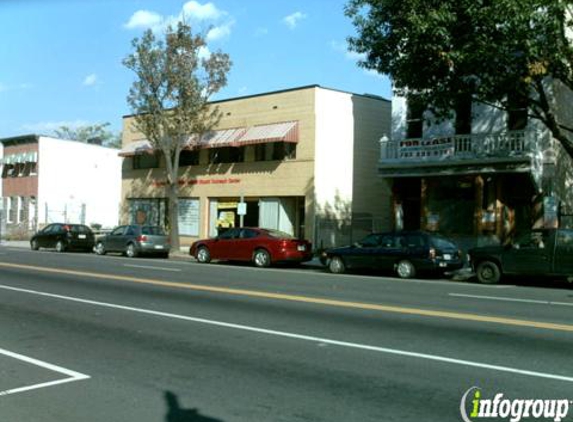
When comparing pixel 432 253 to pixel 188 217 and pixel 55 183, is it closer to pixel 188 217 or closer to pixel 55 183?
pixel 188 217

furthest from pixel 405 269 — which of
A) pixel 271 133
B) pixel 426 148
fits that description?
pixel 271 133

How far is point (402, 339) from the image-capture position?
890cm

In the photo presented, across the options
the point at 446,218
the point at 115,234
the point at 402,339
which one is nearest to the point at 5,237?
the point at 115,234

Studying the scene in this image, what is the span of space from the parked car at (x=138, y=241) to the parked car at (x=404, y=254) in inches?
396

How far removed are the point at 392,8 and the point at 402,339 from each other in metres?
11.7

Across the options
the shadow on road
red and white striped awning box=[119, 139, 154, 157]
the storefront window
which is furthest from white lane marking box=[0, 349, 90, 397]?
the storefront window

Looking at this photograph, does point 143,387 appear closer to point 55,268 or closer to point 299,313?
point 299,313

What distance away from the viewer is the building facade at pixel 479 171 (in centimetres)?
2298

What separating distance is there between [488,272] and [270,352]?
449 inches

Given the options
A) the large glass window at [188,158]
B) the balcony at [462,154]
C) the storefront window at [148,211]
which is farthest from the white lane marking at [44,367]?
the storefront window at [148,211]

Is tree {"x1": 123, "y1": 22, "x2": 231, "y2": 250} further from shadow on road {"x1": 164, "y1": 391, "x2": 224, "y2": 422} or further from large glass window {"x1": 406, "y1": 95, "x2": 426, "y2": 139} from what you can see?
shadow on road {"x1": 164, "y1": 391, "x2": 224, "y2": 422}

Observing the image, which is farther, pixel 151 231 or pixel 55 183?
pixel 55 183

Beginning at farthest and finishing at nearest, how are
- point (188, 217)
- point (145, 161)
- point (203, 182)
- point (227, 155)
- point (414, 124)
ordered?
point (145, 161) → point (188, 217) → point (203, 182) → point (227, 155) → point (414, 124)

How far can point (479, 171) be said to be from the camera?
23516 mm
